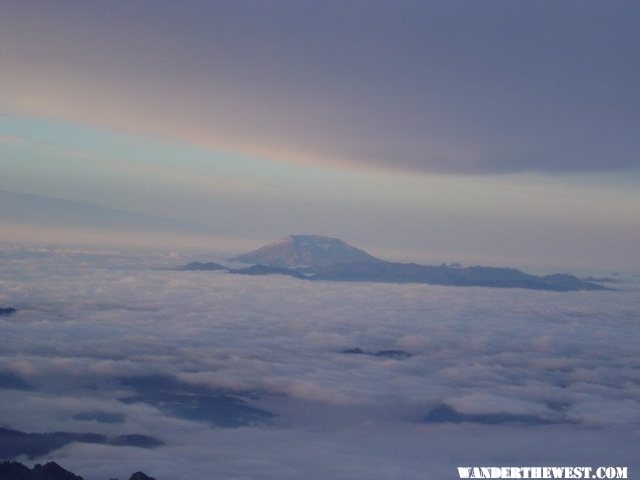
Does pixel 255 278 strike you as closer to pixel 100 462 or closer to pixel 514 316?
pixel 514 316

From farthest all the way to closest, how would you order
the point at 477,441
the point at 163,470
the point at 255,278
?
the point at 255,278 → the point at 477,441 → the point at 163,470

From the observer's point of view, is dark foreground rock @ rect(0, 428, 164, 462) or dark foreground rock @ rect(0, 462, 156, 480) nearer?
dark foreground rock @ rect(0, 462, 156, 480)

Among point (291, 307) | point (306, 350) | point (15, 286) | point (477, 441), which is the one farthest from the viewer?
point (291, 307)

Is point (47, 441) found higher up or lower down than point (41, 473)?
lower down

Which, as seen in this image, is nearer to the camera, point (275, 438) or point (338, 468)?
point (338, 468)

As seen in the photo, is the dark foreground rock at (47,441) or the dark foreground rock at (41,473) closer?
the dark foreground rock at (41,473)

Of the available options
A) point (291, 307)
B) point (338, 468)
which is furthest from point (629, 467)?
point (291, 307)

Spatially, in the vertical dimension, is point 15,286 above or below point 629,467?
above

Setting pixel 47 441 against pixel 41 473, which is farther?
pixel 47 441

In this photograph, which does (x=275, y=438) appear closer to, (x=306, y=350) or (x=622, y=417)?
(x=622, y=417)
